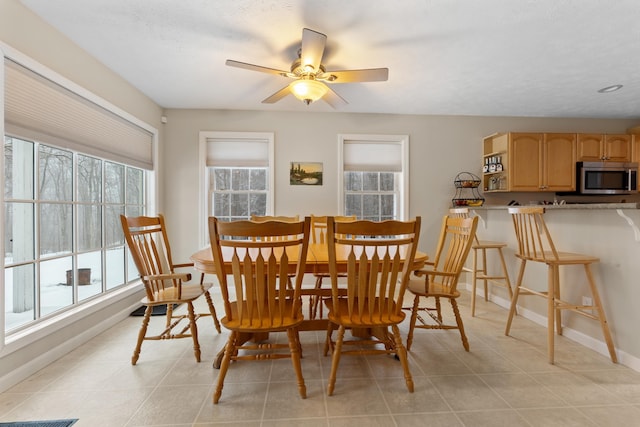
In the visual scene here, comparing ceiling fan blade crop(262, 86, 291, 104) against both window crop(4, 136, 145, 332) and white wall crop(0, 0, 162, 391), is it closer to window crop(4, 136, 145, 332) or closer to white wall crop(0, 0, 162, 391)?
white wall crop(0, 0, 162, 391)

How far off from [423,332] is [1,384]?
296cm

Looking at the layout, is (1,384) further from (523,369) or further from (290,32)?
(523,369)

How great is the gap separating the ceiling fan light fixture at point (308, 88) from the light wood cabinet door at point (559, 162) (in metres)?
3.39

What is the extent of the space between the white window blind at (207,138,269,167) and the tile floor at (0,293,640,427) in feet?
7.87

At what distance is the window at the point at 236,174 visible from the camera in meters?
3.95

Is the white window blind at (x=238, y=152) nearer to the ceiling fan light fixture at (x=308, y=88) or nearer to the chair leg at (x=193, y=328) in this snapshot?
the ceiling fan light fixture at (x=308, y=88)

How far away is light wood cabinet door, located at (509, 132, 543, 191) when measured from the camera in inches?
151

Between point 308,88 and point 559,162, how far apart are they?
3754mm

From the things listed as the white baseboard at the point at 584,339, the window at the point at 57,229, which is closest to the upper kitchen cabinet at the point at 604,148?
the white baseboard at the point at 584,339

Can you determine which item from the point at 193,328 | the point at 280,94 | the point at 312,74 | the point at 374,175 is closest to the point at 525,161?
the point at 374,175

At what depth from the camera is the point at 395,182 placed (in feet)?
13.9

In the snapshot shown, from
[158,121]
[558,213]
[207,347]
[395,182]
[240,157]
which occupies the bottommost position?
[207,347]

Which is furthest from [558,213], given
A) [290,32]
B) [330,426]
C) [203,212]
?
[203,212]

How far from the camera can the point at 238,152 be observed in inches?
157
